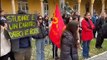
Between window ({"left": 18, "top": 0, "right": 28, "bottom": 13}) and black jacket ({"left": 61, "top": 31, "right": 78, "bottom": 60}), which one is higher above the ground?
black jacket ({"left": 61, "top": 31, "right": 78, "bottom": 60})

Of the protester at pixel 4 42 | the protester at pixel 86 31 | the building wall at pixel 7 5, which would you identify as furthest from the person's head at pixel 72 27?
the building wall at pixel 7 5

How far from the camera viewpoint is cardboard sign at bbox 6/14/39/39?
303 inches

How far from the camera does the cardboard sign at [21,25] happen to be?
7695mm

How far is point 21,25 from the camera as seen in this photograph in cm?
804

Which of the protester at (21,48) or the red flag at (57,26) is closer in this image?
the protester at (21,48)

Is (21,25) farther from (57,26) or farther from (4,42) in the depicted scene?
(57,26)

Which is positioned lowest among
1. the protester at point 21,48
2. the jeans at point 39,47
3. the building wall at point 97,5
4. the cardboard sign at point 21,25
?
the building wall at point 97,5

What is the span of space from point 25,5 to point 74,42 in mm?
24493

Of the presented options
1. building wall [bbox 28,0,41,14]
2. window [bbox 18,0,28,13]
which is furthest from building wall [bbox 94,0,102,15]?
window [bbox 18,0,28,13]

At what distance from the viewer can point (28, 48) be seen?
27.4 ft

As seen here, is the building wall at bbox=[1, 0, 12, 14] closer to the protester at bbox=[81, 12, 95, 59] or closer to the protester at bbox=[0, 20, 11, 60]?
the protester at bbox=[81, 12, 95, 59]

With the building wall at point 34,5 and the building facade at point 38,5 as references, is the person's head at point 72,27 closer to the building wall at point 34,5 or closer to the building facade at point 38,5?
the building facade at point 38,5

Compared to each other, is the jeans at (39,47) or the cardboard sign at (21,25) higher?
the cardboard sign at (21,25)

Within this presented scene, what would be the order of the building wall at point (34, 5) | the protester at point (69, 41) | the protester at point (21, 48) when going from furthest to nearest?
the building wall at point (34, 5) < the protester at point (21, 48) < the protester at point (69, 41)
